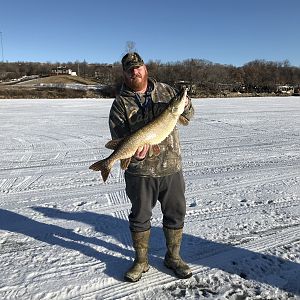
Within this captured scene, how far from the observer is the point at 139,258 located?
160 inches

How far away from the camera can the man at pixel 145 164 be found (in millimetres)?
3711

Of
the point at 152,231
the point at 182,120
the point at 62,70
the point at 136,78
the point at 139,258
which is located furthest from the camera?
the point at 62,70

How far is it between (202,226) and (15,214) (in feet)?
9.13

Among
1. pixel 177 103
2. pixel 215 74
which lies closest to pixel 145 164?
pixel 177 103

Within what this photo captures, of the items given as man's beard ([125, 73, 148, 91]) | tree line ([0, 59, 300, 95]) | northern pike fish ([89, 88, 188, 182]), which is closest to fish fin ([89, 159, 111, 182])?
northern pike fish ([89, 88, 188, 182])

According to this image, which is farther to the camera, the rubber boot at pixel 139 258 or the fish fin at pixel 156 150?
the rubber boot at pixel 139 258

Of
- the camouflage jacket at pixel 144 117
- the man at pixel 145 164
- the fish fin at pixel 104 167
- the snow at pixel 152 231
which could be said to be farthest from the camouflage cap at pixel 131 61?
the snow at pixel 152 231

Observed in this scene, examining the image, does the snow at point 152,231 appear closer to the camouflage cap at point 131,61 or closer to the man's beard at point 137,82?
the man's beard at point 137,82

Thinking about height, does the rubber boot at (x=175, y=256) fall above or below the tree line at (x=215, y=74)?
below

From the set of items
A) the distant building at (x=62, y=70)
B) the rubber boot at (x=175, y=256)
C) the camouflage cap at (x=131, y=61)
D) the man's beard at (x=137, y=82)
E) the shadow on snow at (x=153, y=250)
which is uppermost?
the distant building at (x=62, y=70)

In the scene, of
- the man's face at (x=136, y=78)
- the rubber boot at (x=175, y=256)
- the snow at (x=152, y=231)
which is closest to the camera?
the man's face at (x=136, y=78)

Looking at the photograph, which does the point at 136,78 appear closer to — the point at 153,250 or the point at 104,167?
the point at 104,167

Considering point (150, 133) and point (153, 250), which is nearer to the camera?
point (150, 133)

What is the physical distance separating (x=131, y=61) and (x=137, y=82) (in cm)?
20
